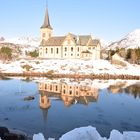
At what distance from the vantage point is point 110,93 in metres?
62.1

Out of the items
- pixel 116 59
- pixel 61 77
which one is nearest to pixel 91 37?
pixel 116 59

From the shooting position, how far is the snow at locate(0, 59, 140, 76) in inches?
4195

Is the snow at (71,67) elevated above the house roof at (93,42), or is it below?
below

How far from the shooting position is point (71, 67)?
110812mm

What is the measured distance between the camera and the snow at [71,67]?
107 metres

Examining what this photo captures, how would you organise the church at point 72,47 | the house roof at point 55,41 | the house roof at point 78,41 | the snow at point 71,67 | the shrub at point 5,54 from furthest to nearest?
1. the shrub at point 5,54
2. the house roof at point 55,41
3. the house roof at point 78,41
4. the church at point 72,47
5. the snow at point 71,67

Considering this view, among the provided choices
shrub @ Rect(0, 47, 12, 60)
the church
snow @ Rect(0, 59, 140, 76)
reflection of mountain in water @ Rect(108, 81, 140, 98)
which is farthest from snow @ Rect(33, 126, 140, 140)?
shrub @ Rect(0, 47, 12, 60)

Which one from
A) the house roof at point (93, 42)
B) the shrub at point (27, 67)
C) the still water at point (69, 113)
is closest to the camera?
the still water at point (69, 113)

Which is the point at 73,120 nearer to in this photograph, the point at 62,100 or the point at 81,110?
the point at 81,110

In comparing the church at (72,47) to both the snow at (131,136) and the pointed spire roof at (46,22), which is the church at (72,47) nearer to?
the pointed spire roof at (46,22)

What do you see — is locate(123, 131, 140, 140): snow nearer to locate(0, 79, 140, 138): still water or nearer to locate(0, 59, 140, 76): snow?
locate(0, 79, 140, 138): still water

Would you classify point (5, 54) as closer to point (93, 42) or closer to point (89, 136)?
point (93, 42)

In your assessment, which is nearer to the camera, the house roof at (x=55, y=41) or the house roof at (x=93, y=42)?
the house roof at (x=93, y=42)

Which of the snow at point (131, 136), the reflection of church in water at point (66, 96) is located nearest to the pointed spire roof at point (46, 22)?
the reflection of church in water at point (66, 96)
